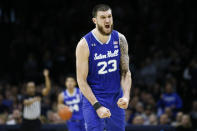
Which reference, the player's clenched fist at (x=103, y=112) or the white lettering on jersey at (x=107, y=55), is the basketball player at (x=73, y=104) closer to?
the white lettering on jersey at (x=107, y=55)

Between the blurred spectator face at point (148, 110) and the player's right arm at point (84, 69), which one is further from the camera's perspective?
the blurred spectator face at point (148, 110)

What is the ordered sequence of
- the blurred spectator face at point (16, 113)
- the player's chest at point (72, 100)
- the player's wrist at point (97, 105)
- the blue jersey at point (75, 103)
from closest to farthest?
the player's wrist at point (97, 105) < the blue jersey at point (75, 103) < the player's chest at point (72, 100) < the blurred spectator face at point (16, 113)

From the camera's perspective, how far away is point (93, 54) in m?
5.35

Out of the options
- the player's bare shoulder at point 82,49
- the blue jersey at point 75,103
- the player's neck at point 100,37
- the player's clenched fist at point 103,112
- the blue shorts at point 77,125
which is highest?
the player's neck at point 100,37

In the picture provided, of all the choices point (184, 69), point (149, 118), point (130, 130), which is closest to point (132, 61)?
point (184, 69)

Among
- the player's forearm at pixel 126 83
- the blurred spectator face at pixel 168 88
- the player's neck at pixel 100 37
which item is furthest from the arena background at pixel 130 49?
the player's neck at pixel 100 37

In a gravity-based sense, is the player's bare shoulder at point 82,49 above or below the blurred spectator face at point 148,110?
above

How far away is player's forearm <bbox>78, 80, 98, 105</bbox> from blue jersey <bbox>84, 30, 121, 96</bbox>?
17cm

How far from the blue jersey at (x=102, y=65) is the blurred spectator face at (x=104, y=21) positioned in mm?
203

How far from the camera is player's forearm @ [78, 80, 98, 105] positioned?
5219 mm

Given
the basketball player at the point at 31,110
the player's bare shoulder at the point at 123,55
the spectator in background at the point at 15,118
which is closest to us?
the player's bare shoulder at the point at 123,55

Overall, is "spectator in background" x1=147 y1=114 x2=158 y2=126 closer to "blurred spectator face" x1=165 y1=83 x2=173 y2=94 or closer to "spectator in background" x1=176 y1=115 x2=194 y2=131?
"spectator in background" x1=176 y1=115 x2=194 y2=131

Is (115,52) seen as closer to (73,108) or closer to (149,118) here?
(73,108)

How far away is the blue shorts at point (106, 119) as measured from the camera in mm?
5320
